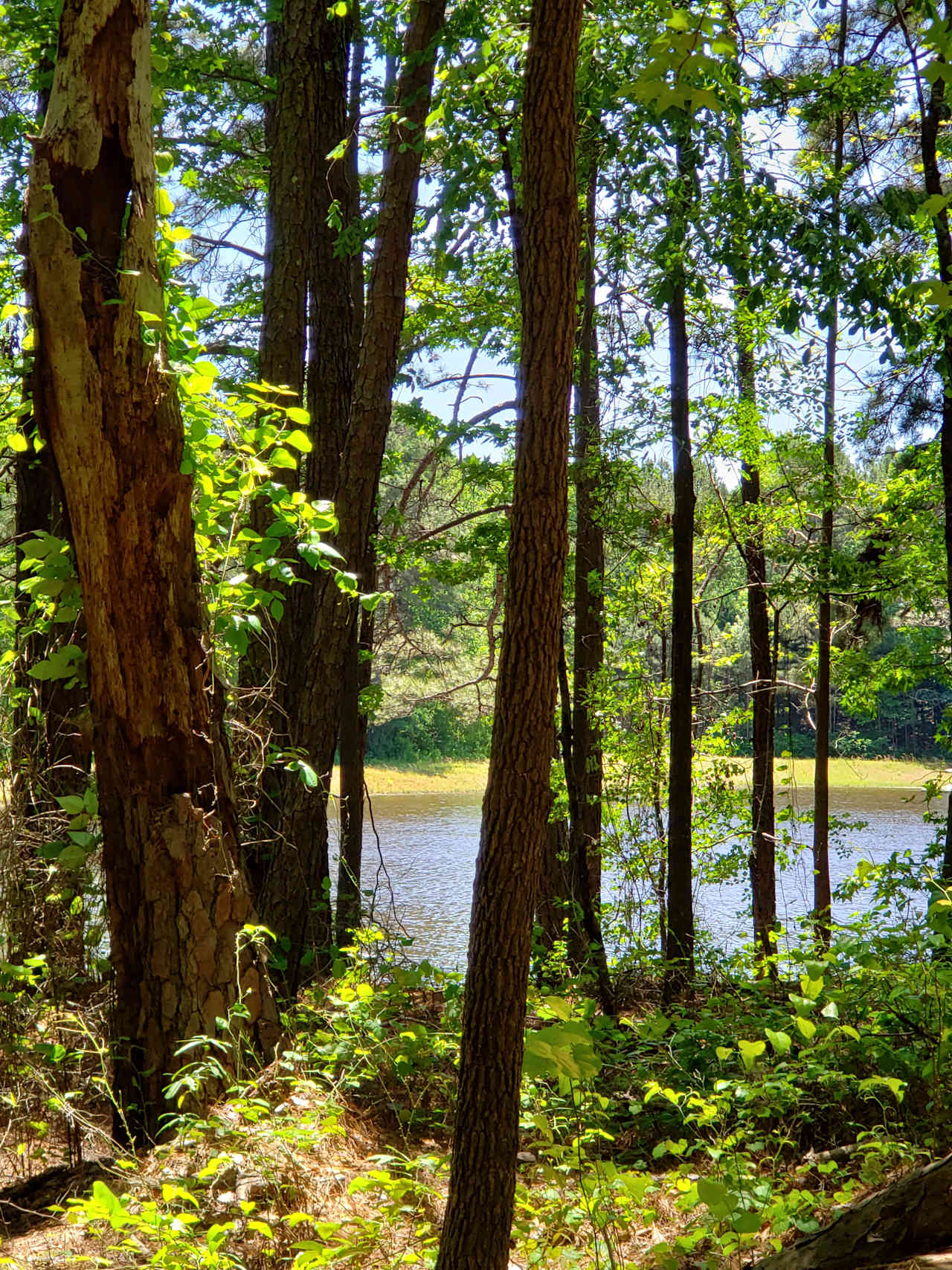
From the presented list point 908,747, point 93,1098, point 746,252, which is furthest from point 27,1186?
point 908,747

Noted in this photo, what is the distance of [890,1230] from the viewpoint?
1.94 metres

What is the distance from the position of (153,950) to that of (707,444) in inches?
286

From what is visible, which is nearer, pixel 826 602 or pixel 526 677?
pixel 526 677

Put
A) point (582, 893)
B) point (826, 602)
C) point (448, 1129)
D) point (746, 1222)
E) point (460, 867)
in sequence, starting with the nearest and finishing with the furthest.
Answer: point (746, 1222), point (448, 1129), point (582, 893), point (826, 602), point (460, 867)

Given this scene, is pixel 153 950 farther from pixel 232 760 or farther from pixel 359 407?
pixel 359 407

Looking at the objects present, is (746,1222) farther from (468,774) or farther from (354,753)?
(468,774)

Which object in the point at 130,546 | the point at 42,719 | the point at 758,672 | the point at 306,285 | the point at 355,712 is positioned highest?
the point at 306,285

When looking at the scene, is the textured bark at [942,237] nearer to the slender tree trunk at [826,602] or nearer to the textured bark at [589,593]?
the slender tree trunk at [826,602]

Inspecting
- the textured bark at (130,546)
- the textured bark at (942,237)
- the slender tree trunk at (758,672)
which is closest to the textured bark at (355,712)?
the textured bark at (130,546)

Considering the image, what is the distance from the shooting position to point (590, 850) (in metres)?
8.20

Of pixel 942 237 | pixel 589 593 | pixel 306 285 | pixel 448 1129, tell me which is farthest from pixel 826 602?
pixel 448 1129

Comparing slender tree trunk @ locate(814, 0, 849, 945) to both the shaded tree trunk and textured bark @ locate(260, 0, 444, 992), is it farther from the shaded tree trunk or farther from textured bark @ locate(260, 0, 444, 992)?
the shaded tree trunk

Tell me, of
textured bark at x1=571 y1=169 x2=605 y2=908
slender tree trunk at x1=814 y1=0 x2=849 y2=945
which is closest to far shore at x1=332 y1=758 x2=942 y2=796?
slender tree trunk at x1=814 y1=0 x2=849 y2=945

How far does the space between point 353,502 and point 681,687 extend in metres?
2.28
